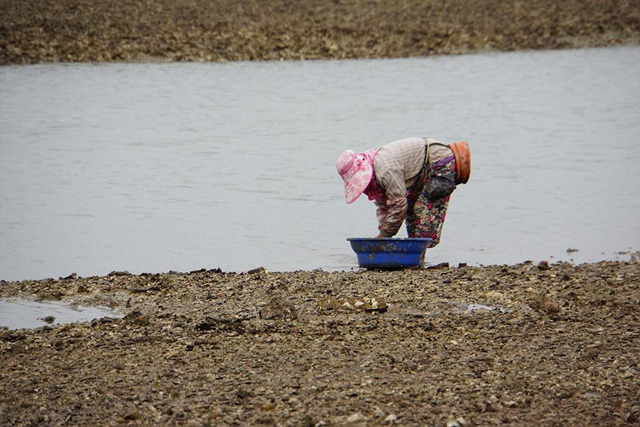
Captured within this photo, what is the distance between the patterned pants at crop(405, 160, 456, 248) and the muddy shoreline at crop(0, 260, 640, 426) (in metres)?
0.75

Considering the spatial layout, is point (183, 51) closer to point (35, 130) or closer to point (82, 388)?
point (35, 130)

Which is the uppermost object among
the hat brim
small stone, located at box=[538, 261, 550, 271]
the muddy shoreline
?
the hat brim

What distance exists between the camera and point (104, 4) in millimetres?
27969

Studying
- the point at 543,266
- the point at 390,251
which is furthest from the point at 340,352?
the point at 543,266

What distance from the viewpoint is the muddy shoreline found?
17.9ft

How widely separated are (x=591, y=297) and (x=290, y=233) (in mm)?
4001

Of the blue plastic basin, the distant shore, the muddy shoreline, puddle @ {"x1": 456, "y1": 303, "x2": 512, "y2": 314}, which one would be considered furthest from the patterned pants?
the distant shore

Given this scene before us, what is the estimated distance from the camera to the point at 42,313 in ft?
25.3

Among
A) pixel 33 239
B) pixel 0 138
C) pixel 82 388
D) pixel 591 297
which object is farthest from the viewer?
pixel 0 138

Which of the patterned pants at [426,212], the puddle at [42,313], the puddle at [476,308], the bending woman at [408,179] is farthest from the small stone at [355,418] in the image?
the patterned pants at [426,212]

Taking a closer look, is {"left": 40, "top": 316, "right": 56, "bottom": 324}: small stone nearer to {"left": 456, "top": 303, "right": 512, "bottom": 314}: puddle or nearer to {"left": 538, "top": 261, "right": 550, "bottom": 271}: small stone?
{"left": 456, "top": 303, "right": 512, "bottom": 314}: puddle

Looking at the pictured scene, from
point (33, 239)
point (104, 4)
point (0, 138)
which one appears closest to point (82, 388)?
point (33, 239)

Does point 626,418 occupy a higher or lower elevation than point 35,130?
higher

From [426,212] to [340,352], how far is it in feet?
9.68
